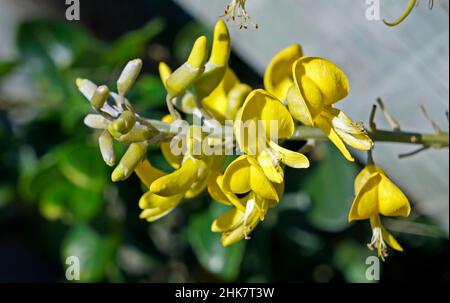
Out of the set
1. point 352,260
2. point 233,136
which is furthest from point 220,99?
point 352,260

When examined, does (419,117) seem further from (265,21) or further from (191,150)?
(191,150)

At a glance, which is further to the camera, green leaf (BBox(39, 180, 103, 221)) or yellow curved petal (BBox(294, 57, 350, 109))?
green leaf (BBox(39, 180, 103, 221))

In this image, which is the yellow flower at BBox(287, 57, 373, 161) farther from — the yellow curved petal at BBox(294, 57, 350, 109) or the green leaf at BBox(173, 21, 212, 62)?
the green leaf at BBox(173, 21, 212, 62)

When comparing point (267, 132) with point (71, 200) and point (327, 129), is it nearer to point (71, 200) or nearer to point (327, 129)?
point (327, 129)


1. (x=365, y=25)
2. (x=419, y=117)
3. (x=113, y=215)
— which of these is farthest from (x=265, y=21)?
(x=113, y=215)

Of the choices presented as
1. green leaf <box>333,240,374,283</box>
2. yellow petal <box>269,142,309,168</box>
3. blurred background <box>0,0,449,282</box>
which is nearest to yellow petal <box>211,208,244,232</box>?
yellow petal <box>269,142,309,168</box>
